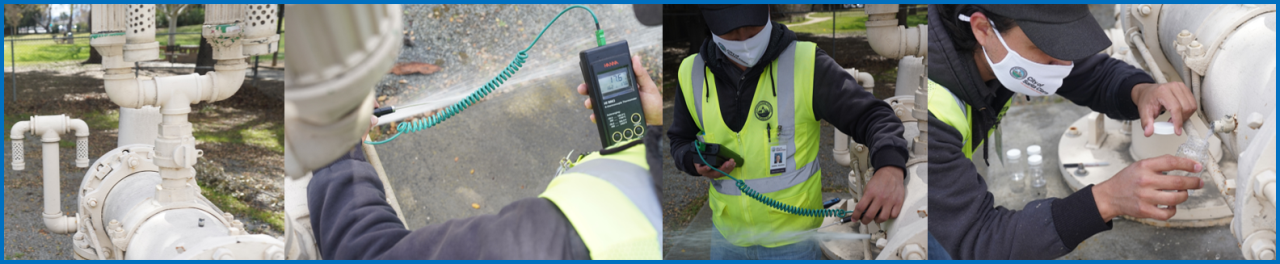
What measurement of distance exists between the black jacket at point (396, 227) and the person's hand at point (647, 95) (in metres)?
0.04

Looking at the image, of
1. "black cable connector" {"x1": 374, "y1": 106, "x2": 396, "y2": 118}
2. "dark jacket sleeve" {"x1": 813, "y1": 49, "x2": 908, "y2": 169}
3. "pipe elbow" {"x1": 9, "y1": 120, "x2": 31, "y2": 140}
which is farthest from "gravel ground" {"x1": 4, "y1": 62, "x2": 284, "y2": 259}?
"dark jacket sleeve" {"x1": 813, "y1": 49, "x2": 908, "y2": 169}

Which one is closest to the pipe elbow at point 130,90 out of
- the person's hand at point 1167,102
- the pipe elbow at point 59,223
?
the pipe elbow at point 59,223

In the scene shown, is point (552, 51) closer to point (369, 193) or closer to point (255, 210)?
point (369, 193)

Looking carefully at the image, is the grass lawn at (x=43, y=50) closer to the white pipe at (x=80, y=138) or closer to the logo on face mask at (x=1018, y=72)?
the white pipe at (x=80, y=138)

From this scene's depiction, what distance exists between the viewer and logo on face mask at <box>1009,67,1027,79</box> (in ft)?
10.3

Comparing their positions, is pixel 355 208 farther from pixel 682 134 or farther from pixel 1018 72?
pixel 1018 72

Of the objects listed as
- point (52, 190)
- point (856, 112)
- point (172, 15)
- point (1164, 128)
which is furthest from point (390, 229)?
point (172, 15)

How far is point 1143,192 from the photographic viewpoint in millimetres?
3104

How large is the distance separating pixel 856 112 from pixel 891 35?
315 millimetres

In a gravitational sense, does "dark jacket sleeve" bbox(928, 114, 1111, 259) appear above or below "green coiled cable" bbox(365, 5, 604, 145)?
below

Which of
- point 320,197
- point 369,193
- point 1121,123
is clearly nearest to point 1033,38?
point 1121,123

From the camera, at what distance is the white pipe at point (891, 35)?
119 inches

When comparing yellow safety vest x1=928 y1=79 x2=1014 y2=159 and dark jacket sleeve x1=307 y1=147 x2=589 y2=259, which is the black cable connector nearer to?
dark jacket sleeve x1=307 y1=147 x2=589 y2=259

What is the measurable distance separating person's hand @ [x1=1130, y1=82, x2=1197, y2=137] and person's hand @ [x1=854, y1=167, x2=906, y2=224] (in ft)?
3.62
